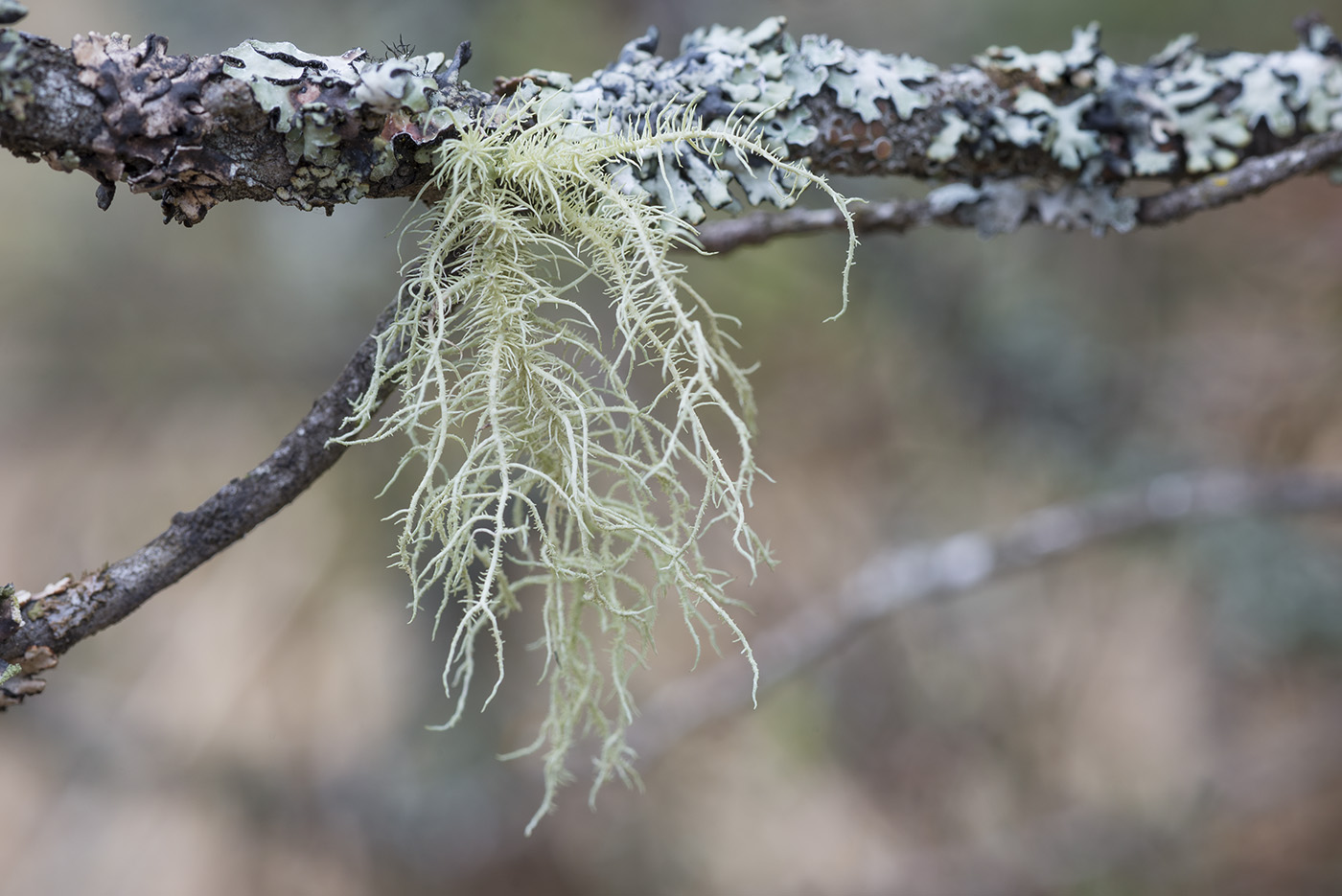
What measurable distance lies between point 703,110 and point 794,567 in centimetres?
156

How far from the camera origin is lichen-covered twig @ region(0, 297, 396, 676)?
1.46 feet

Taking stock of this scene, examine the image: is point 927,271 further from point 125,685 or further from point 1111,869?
point 125,685

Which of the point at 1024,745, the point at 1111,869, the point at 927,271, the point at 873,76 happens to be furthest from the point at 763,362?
the point at 873,76

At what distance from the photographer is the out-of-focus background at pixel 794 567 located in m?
1.46

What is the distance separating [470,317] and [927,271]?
45.9 inches

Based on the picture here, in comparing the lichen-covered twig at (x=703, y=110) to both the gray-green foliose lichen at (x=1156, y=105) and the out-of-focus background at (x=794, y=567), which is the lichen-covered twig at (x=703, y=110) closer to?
the gray-green foliose lichen at (x=1156, y=105)

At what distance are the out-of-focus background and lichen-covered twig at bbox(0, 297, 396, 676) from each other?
40.1 inches

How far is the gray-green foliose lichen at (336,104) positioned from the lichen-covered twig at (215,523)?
7 cm

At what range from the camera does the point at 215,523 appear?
1.49 feet

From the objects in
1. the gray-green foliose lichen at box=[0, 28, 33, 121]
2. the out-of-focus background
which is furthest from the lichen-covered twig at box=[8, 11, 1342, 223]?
the out-of-focus background

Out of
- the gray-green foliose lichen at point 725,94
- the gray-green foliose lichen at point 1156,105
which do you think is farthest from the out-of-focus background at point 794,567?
the gray-green foliose lichen at point 725,94

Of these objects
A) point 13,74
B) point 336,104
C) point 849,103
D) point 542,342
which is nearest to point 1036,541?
point 849,103

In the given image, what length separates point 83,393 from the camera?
200 centimetres

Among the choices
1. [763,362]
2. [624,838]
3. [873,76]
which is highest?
[873,76]
